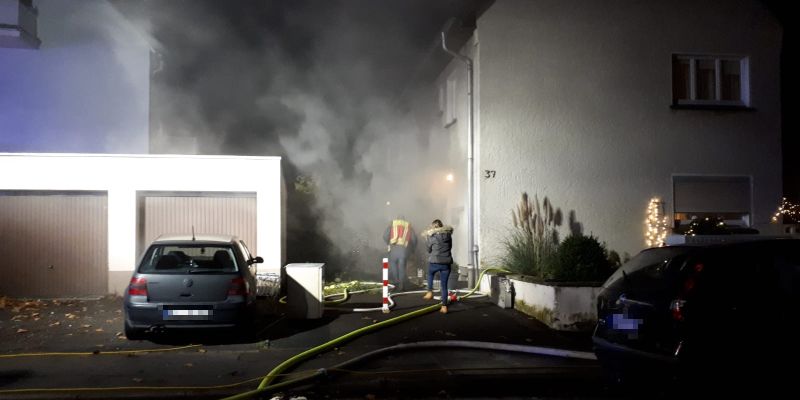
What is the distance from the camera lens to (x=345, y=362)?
19.7ft

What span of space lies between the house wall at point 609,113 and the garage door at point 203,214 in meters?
4.52

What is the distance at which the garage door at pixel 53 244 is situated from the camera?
34.1ft

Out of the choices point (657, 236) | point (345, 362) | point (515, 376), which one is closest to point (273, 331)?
point (345, 362)

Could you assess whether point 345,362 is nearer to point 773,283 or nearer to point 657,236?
point 773,283

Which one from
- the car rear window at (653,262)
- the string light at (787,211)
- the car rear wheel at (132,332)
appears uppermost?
the string light at (787,211)

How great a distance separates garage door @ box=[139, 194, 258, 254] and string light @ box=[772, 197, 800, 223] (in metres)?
10.9

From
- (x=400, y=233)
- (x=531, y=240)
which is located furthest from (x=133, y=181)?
(x=531, y=240)

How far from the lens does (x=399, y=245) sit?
1148cm

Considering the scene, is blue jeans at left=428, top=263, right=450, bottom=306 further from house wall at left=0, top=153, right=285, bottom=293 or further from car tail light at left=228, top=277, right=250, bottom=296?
car tail light at left=228, top=277, right=250, bottom=296

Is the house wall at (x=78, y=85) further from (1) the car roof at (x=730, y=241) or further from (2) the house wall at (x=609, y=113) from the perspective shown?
(1) the car roof at (x=730, y=241)

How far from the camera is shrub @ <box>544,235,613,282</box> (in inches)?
335

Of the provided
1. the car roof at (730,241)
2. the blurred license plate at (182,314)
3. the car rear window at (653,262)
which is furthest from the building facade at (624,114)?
the car roof at (730,241)

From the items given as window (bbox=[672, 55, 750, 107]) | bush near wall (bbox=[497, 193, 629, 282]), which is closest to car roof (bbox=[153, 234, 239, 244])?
bush near wall (bbox=[497, 193, 629, 282])

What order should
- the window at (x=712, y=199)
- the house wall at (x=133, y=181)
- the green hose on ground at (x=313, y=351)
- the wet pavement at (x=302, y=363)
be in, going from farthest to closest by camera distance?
the window at (x=712, y=199)
the house wall at (x=133, y=181)
the wet pavement at (x=302, y=363)
the green hose on ground at (x=313, y=351)
